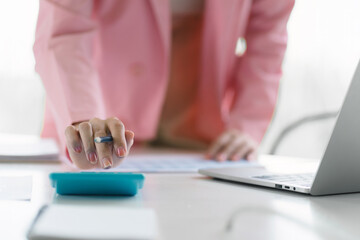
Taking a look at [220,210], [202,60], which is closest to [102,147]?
Result: [220,210]

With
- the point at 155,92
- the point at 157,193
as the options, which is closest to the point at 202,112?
the point at 155,92

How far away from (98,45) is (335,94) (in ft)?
4.15

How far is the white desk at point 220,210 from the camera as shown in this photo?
0.51m

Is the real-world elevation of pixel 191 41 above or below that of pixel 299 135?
above

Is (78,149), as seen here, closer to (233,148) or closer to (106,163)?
(106,163)

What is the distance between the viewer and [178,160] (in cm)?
113

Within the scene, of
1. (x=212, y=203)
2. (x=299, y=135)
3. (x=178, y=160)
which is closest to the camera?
(x=212, y=203)

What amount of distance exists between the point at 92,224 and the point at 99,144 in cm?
30

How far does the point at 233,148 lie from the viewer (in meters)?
1.21

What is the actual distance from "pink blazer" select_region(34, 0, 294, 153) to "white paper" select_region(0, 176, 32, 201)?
18.4 inches

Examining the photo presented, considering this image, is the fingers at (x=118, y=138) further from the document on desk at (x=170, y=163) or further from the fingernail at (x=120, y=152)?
the document on desk at (x=170, y=163)

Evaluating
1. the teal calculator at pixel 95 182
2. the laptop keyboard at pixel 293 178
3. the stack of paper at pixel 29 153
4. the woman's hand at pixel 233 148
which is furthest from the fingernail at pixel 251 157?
the teal calculator at pixel 95 182

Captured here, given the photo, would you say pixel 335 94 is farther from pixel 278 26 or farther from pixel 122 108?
pixel 122 108

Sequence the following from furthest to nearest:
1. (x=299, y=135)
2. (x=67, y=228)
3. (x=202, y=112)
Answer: (x=299, y=135) → (x=202, y=112) → (x=67, y=228)
